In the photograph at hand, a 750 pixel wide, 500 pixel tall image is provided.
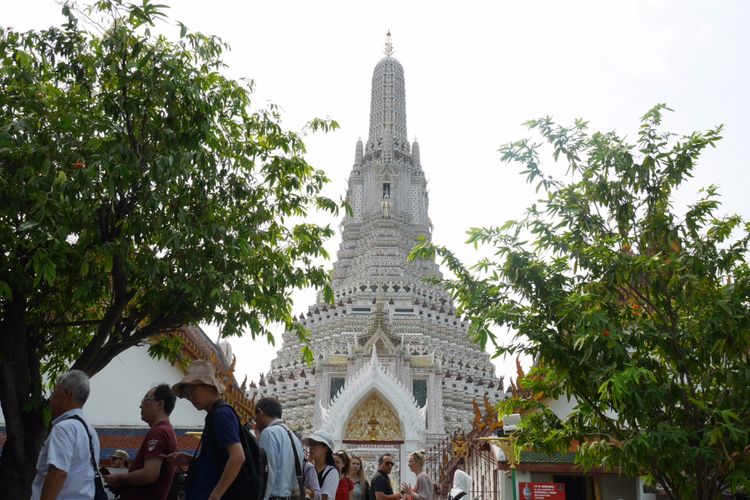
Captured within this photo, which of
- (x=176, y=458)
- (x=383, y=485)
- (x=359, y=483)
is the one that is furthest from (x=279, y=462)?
(x=359, y=483)

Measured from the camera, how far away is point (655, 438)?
26.9 feet

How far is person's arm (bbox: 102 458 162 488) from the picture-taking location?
477 centimetres

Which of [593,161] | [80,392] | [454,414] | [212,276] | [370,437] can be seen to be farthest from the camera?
[454,414]

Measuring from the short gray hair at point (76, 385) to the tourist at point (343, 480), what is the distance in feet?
10.5

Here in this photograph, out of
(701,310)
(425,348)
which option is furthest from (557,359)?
(425,348)

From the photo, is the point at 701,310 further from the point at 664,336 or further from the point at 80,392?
the point at 80,392

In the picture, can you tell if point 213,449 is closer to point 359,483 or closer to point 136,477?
point 136,477

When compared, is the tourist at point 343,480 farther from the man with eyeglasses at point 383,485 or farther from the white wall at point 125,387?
the white wall at point 125,387

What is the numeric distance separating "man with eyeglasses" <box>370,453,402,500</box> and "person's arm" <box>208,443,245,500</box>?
13.2 feet

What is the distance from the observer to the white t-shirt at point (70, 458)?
4363 millimetres

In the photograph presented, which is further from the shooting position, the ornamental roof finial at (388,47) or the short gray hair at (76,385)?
the ornamental roof finial at (388,47)

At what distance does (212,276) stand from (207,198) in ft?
4.33

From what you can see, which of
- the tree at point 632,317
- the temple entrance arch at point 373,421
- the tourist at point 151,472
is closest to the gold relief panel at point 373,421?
the temple entrance arch at point 373,421

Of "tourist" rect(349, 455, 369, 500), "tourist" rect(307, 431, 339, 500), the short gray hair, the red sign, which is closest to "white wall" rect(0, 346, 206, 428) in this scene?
the red sign
